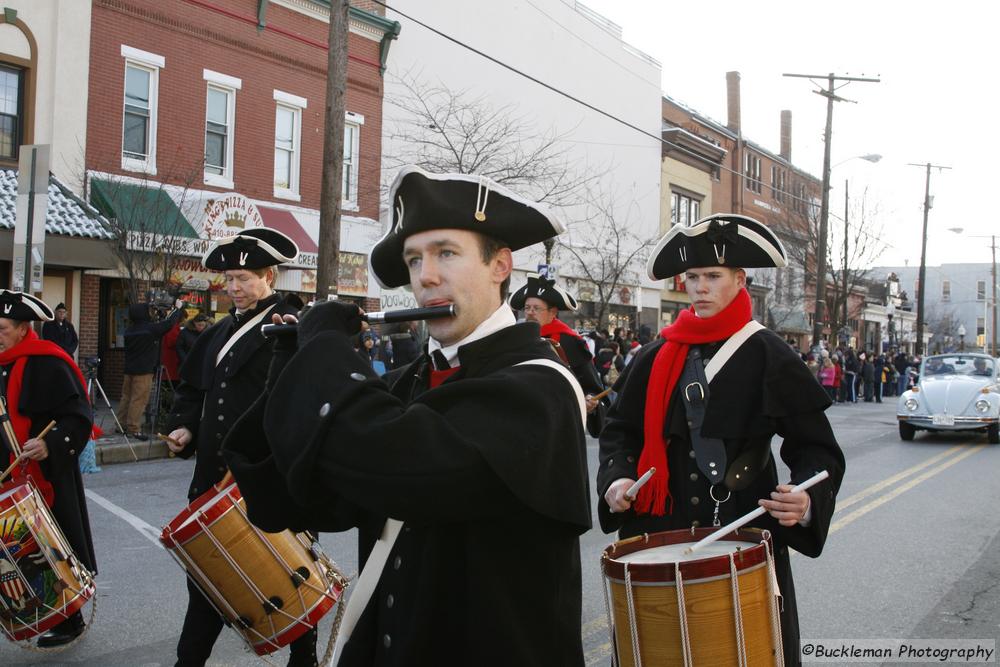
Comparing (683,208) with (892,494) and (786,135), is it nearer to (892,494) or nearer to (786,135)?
(786,135)

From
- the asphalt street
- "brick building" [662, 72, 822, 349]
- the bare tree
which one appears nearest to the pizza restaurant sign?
the bare tree

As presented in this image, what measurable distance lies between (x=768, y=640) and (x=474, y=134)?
21680 mm

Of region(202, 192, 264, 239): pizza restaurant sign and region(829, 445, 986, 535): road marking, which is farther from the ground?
region(202, 192, 264, 239): pizza restaurant sign

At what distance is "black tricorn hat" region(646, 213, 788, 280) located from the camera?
12.6 ft

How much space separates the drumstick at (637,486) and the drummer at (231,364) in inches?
68.4

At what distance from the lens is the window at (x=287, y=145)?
66.1 feet

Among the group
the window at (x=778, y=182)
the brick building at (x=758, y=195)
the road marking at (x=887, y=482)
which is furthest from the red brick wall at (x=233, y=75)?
the window at (x=778, y=182)

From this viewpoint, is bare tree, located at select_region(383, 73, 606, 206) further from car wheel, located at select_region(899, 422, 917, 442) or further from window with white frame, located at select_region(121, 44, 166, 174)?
car wheel, located at select_region(899, 422, 917, 442)

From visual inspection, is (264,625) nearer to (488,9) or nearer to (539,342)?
(539,342)

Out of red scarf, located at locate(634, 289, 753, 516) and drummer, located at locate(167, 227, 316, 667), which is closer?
red scarf, located at locate(634, 289, 753, 516)

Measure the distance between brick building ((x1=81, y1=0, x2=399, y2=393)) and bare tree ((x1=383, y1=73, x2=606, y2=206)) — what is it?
0.91m

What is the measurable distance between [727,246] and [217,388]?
8.80 feet

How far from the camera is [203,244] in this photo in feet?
57.8

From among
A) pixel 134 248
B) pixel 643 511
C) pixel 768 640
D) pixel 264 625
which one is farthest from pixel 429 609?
pixel 134 248
